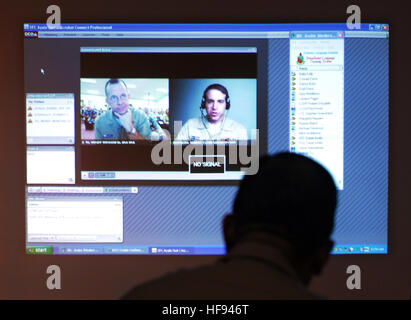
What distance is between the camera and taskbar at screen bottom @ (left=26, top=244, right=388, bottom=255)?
2.22 m

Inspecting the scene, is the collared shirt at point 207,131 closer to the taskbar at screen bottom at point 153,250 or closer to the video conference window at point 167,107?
the video conference window at point 167,107

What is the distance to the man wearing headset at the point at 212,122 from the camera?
2217mm

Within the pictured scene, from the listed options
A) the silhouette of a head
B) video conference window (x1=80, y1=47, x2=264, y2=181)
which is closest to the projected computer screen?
video conference window (x1=80, y1=47, x2=264, y2=181)

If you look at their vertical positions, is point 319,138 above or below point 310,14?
below

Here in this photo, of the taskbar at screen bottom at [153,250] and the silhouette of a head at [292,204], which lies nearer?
the silhouette of a head at [292,204]

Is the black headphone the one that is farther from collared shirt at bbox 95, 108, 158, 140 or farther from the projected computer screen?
collared shirt at bbox 95, 108, 158, 140

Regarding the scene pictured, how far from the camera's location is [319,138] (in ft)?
7.28

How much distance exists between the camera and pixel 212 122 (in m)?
2.22

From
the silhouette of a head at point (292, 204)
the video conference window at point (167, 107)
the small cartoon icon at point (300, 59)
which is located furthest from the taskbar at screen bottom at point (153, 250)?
the silhouette of a head at point (292, 204)
